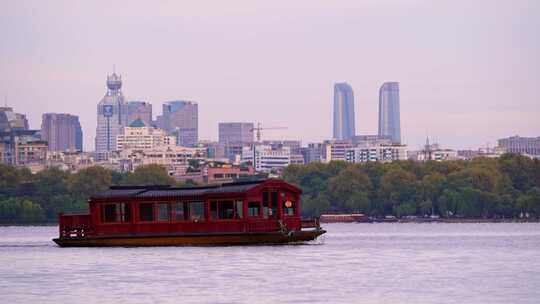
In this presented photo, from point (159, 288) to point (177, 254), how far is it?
19380 mm

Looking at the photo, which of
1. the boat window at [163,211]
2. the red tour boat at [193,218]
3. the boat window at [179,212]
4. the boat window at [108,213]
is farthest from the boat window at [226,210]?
the boat window at [108,213]

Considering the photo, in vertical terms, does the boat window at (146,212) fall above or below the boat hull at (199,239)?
above

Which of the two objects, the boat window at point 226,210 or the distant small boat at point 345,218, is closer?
A: the boat window at point 226,210

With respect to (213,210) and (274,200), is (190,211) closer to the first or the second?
(213,210)

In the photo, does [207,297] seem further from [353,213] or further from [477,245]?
[353,213]

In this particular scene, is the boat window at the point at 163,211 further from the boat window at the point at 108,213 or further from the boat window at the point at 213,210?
the boat window at the point at 213,210

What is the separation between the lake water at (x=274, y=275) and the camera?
186ft

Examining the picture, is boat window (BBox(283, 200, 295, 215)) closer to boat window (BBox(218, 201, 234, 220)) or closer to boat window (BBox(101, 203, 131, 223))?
boat window (BBox(218, 201, 234, 220))

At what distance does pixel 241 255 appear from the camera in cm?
7669

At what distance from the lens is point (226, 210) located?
8656cm

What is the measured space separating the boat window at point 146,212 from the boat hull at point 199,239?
1366 mm

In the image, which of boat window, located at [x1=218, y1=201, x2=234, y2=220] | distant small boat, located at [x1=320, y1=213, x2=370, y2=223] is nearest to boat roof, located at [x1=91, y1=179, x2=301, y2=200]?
boat window, located at [x1=218, y1=201, x2=234, y2=220]

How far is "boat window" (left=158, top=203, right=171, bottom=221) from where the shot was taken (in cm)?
8825

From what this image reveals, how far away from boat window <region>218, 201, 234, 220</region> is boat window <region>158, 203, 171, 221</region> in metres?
3.16
